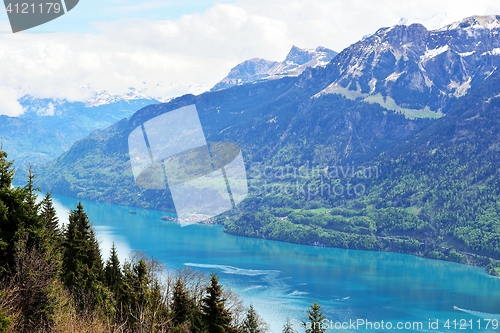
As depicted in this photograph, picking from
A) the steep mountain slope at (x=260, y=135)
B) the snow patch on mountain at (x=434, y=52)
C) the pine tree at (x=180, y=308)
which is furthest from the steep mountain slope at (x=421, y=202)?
the pine tree at (x=180, y=308)

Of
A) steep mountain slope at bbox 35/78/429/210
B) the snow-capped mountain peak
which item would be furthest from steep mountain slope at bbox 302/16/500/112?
steep mountain slope at bbox 35/78/429/210

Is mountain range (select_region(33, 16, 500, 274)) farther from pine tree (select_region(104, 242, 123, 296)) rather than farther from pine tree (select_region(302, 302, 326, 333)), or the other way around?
pine tree (select_region(104, 242, 123, 296))

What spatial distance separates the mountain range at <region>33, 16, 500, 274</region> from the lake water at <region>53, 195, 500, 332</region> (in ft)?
23.3

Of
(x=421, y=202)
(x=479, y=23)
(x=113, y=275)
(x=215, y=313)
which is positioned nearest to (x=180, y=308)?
(x=113, y=275)

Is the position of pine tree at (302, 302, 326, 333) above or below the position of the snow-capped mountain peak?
below

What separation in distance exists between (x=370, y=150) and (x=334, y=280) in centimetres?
7460

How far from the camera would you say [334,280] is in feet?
195

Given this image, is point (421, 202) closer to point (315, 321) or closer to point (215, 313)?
point (315, 321)

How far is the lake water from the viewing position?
45.6m

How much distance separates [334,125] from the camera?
460 ft

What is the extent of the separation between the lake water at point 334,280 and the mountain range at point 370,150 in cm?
711

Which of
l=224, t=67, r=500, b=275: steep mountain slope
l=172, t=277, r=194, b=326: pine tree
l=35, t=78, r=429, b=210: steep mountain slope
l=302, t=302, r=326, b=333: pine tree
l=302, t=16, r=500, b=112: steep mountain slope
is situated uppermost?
l=302, t=16, r=500, b=112: steep mountain slope

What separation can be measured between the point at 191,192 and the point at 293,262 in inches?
885

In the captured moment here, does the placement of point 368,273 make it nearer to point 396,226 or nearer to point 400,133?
point 396,226
